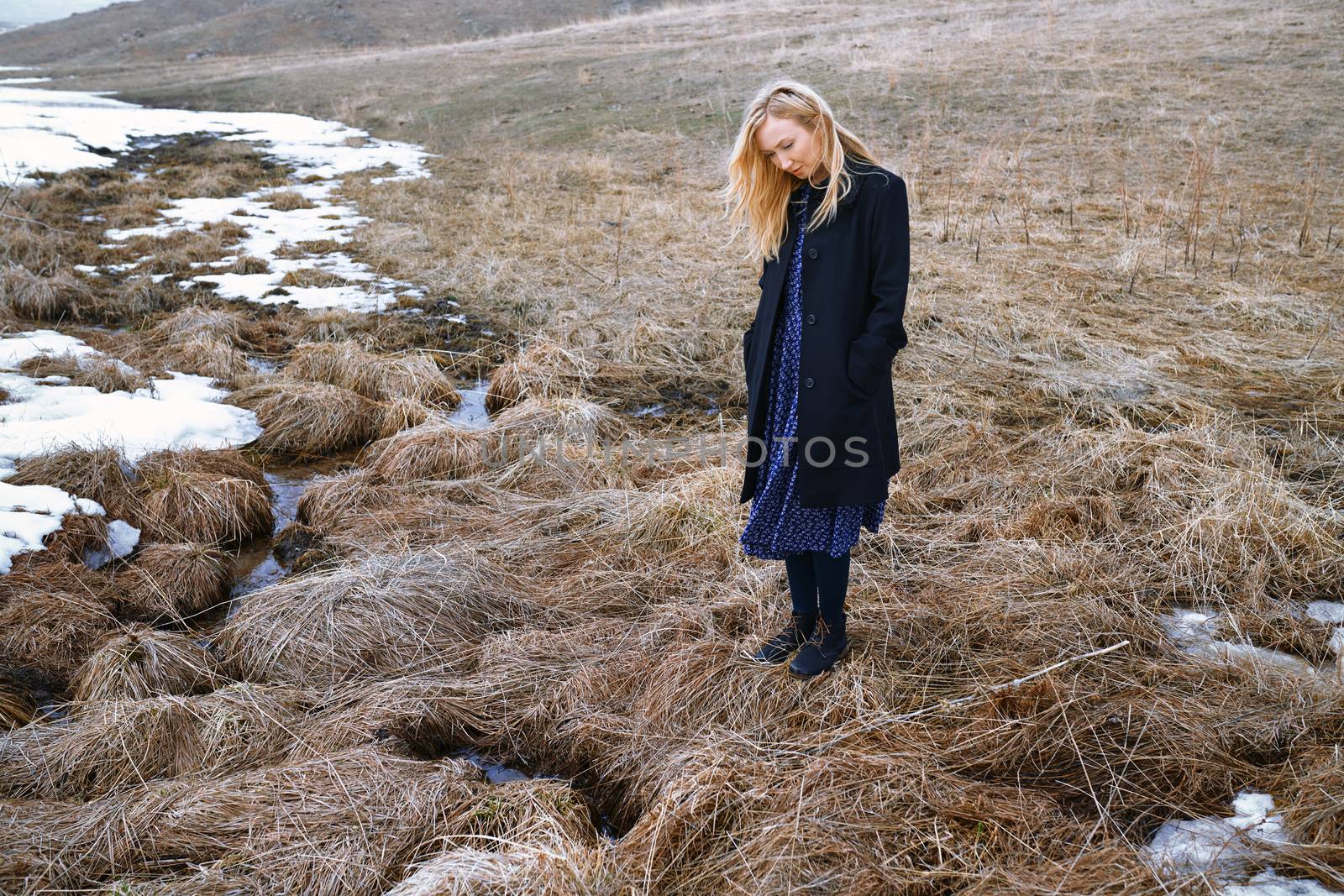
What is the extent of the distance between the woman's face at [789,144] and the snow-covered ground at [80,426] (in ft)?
11.8

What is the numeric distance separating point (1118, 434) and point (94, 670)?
4.61 m

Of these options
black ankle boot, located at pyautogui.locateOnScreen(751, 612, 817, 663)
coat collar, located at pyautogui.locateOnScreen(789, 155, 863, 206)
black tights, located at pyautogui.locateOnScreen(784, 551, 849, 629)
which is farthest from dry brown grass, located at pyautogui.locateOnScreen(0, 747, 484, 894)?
coat collar, located at pyautogui.locateOnScreen(789, 155, 863, 206)

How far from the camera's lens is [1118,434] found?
4371mm

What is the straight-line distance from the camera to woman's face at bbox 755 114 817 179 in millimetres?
2344

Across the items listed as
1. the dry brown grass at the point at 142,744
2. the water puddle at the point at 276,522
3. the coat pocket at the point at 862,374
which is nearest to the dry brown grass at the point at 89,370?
the water puddle at the point at 276,522

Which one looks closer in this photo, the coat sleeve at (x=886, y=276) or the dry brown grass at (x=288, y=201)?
the coat sleeve at (x=886, y=276)

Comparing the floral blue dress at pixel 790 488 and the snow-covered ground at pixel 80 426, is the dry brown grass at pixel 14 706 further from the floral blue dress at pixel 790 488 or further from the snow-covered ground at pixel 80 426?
the floral blue dress at pixel 790 488

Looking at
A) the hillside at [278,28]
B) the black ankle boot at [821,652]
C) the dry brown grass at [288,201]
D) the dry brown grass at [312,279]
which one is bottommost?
the black ankle boot at [821,652]

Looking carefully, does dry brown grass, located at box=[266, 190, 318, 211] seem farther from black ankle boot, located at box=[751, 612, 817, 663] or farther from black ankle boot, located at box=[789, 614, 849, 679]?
black ankle boot, located at box=[789, 614, 849, 679]

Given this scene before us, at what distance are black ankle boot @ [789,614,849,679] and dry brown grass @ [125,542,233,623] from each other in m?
2.54

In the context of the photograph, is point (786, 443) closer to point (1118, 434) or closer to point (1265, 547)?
point (1265, 547)

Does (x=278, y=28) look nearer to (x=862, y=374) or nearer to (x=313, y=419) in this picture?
(x=313, y=419)

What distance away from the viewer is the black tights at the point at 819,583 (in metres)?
2.69

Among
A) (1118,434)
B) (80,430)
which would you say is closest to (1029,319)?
(1118,434)
